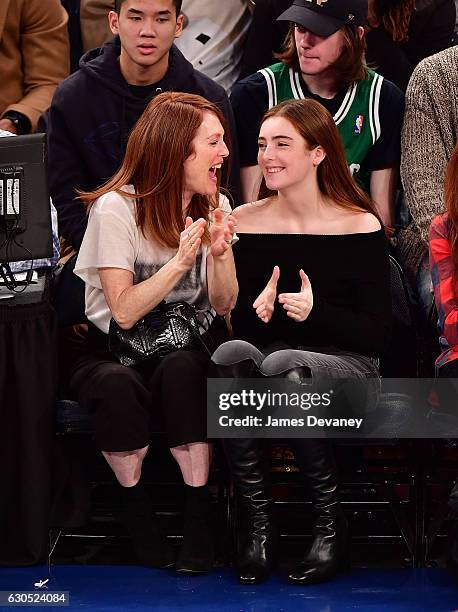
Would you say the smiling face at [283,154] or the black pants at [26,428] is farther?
the smiling face at [283,154]

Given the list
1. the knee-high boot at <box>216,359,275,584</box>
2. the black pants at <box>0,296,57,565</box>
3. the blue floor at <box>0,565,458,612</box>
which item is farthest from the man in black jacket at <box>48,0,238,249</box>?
the blue floor at <box>0,565,458,612</box>

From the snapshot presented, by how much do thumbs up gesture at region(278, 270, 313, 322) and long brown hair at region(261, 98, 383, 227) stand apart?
1.46ft

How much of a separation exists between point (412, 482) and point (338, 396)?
38 cm

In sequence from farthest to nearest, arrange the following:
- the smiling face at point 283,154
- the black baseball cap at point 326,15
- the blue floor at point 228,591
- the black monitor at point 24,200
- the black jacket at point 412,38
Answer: the black jacket at point 412,38, the black baseball cap at point 326,15, the smiling face at point 283,154, the black monitor at point 24,200, the blue floor at point 228,591

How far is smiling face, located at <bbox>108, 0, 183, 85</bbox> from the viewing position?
4.29 meters

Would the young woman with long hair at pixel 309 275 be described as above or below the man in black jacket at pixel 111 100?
below

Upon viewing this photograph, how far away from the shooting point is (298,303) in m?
3.49

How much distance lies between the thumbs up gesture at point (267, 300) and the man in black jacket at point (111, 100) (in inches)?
33.0

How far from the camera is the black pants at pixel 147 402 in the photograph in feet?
11.6

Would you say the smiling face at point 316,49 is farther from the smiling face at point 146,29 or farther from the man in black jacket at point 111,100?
the smiling face at point 146,29

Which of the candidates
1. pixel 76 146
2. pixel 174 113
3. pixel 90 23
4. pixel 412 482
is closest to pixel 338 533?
pixel 412 482

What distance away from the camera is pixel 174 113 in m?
3.74

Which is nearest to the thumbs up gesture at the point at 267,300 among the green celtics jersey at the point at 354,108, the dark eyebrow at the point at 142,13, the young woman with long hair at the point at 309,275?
the young woman with long hair at the point at 309,275

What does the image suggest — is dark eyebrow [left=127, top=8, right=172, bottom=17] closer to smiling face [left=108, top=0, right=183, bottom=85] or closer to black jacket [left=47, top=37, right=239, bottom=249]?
smiling face [left=108, top=0, right=183, bottom=85]
